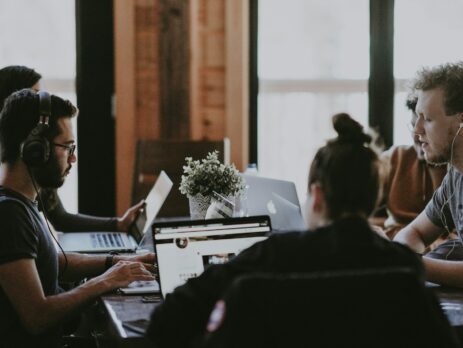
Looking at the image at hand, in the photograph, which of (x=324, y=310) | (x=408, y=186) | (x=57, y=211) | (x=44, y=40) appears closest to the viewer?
(x=324, y=310)

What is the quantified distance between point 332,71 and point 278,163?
0.63m

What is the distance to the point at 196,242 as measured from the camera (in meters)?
1.94

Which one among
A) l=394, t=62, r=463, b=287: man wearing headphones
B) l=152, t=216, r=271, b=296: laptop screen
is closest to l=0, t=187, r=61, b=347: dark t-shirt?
l=152, t=216, r=271, b=296: laptop screen

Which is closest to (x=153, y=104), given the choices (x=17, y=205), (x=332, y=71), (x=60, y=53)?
(x=60, y=53)

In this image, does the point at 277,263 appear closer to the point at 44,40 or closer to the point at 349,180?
the point at 349,180

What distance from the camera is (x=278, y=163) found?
4.57 meters

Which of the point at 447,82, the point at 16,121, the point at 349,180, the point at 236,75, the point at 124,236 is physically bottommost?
the point at 124,236

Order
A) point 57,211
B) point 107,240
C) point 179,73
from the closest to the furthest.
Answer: point 107,240 → point 57,211 → point 179,73

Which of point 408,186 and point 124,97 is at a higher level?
point 124,97

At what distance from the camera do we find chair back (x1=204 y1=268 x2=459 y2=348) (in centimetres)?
119

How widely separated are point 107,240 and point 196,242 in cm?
108

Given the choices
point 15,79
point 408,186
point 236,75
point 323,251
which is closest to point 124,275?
point 323,251

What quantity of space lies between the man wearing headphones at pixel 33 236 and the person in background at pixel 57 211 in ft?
3.22

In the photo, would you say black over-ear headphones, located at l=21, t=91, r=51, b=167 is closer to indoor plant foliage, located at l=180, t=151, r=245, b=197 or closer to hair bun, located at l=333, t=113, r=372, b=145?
indoor plant foliage, located at l=180, t=151, r=245, b=197
